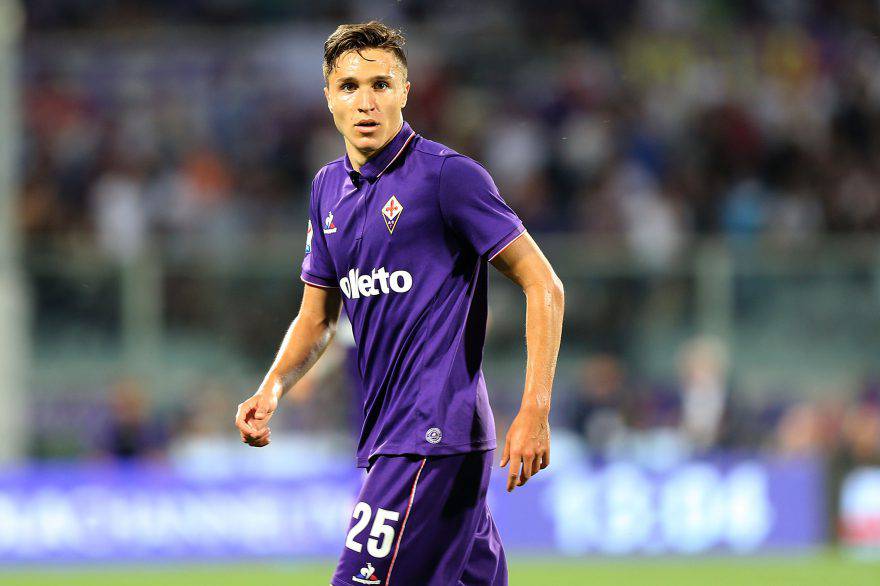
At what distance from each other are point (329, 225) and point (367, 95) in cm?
44

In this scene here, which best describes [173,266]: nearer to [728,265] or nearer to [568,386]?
[568,386]

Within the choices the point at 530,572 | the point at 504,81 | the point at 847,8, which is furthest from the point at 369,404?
the point at 847,8

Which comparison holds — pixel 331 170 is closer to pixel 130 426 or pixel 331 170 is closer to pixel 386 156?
pixel 386 156

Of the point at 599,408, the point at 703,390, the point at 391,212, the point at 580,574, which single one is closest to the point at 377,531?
the point at 391,212

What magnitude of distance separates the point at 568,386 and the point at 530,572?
216 centimetres

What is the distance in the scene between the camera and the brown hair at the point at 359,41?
164 inches

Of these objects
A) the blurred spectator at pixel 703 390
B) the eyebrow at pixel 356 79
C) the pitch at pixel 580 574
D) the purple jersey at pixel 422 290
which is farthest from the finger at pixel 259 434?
the blurred spectator at pixel 703 390

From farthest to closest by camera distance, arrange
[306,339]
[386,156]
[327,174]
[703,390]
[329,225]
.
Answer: [703,390], [306,339], [327,174], [329,225], [386,156]

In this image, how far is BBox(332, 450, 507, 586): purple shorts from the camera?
4.01 meters

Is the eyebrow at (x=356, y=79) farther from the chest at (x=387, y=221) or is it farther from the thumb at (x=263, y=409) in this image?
the thumb at (x=263, y=409)

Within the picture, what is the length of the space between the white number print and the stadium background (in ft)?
15.0

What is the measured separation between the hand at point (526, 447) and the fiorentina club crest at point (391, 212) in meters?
0.68

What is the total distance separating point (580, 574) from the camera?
10.1 meters

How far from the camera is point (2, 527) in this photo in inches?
422
